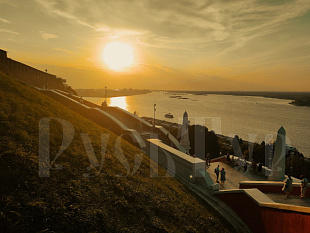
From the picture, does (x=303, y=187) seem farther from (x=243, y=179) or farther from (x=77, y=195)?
(x=77, y=195)

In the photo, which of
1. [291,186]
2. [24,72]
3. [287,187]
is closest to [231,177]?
[287,187]

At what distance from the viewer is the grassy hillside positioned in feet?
12.3

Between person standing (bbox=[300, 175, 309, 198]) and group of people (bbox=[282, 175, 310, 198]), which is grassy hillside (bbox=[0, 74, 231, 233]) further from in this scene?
person standing (bbox=[300, 175, 309, 198])

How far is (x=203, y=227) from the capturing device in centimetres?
548

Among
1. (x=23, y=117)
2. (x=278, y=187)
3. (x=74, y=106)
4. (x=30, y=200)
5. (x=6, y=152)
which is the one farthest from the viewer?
(x=74, y=106)

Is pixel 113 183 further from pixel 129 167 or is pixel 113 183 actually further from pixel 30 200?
pixel 30 200

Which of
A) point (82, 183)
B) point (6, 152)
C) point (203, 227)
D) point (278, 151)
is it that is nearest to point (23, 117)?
point (6, 152)

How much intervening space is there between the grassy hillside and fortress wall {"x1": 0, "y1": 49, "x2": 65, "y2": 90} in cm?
1593

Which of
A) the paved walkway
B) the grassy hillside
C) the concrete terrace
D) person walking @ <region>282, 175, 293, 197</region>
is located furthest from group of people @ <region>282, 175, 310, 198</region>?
the grassy hillside

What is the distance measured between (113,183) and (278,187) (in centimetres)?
806

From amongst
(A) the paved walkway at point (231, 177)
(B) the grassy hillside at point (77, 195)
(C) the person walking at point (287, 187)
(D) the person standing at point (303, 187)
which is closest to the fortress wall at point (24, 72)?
(B) the grassy hillside at point (77, 195)

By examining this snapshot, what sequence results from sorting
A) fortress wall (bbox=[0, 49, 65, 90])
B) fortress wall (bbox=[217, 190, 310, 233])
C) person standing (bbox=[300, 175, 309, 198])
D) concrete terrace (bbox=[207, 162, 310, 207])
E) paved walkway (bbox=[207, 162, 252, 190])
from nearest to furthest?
fortress wall (bbox=[217, 190, 310, 233]), concrete terrace (bbox=[207, 162, 310, 207]), person standing (bbox=[300, 175, 309, 198]), paved walkway (bbox=[207, 162, 252, 190]), fortress wall (bbox=[0, 49, 65, 90])

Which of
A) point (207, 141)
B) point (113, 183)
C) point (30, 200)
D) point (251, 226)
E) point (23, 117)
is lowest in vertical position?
point (207, 141)

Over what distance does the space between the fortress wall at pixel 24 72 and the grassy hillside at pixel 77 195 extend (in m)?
15.9
